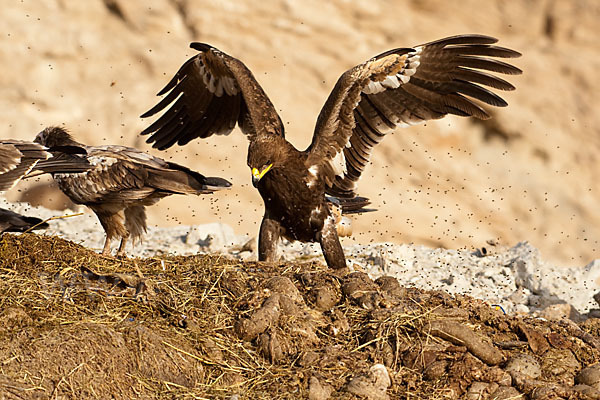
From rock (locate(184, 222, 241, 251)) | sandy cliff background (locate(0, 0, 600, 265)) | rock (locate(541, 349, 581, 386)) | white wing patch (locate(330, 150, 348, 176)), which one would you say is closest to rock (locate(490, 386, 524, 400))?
rock (locate(541, 349, 581, 386))

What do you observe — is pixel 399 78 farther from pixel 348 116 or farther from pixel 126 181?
pixel 126 181

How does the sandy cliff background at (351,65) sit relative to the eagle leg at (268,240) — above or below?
above

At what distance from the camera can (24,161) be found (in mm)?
5566

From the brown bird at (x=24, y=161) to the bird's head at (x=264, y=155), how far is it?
56.4 inches

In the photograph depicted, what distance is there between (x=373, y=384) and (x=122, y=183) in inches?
141

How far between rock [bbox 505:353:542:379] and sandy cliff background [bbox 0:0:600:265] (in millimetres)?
7077

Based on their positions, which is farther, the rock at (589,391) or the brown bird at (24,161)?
the brown bird at (24,161)

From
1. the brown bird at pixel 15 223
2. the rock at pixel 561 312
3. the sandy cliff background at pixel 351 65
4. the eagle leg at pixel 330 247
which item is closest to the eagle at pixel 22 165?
the brown bird at pixel 15 223

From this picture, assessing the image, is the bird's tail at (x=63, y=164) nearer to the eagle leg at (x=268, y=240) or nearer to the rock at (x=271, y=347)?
the eagle leg at (x=268, y=240)

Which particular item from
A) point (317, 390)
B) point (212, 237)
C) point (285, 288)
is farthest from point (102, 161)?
point (317, 390)

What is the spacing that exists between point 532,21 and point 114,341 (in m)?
8.73

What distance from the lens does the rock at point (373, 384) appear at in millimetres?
4090

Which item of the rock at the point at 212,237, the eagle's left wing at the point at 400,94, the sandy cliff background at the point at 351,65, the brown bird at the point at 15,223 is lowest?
the brown bird at the point at 15,223

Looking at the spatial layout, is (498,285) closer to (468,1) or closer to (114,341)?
(114,341)
